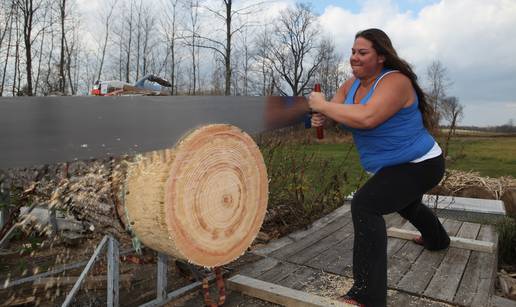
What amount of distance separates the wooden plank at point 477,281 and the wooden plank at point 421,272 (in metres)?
0.22

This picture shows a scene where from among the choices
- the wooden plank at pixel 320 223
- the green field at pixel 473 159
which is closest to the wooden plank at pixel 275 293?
the wooden plank at pixel 320 223

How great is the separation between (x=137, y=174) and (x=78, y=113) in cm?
42

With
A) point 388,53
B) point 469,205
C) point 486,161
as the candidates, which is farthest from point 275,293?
point 486,161

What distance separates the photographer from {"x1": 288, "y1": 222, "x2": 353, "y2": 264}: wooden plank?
11.6 ft

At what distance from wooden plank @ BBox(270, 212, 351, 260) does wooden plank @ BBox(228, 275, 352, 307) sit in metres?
0.67

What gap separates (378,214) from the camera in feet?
8.10

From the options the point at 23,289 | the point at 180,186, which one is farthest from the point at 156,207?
the point at 23,289

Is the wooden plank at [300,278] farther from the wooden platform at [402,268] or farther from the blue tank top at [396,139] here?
the blue tank top at [396,139]

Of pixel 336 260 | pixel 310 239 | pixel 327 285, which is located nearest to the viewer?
pixel 327 285

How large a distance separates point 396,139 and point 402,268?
133cm

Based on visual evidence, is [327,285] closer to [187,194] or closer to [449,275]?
[449,275]

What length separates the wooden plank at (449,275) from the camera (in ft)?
9.37

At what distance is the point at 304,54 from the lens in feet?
118

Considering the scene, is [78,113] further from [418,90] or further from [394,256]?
[394,256]
